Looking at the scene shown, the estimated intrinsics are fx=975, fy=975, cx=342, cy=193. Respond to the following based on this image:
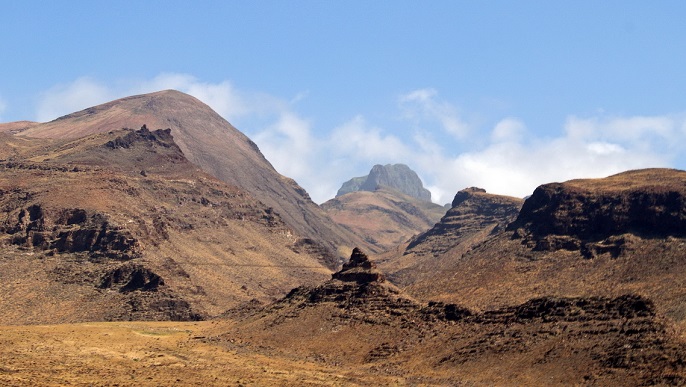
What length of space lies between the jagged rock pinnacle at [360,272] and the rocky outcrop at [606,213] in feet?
126

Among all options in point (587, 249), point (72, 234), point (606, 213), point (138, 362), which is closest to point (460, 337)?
point (138, 362)

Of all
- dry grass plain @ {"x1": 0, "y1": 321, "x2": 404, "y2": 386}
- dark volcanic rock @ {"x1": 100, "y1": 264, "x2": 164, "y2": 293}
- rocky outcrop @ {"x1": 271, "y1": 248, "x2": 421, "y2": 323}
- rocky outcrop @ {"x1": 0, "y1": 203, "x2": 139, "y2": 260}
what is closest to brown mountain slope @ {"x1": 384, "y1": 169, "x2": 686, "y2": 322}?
rocky outcrop @ {"x1": 271, "y1": 248, "x2": 421, "y2": 323}

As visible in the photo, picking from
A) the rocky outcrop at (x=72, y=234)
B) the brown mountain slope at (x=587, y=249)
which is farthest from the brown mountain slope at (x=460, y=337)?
the rocky outcrop at (x=72, y=234)

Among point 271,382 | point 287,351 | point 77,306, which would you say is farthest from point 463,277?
point 271,382

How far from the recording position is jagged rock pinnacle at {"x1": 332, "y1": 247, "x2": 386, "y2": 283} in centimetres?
12800

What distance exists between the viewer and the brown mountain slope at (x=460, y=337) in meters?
82.2

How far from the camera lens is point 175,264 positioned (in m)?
183

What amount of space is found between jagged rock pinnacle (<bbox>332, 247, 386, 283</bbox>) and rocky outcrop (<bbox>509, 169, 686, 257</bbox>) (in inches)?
1517

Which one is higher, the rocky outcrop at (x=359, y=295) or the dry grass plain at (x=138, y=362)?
the rocky outcrop at (x=359, y=295)

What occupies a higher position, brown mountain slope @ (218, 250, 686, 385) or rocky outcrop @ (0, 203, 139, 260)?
rocky outcrop @ (0, 203, 139, 260)

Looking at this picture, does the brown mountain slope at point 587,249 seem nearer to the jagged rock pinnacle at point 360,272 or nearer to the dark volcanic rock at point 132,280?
the jagged rock pinnacle at point 360,272

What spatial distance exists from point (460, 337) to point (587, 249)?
181 ft

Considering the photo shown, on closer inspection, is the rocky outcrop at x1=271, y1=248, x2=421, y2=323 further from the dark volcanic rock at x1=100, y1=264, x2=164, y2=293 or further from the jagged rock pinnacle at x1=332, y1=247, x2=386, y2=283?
the dark volcanic rock at x1=100, y1=264, x2=164, y2=293

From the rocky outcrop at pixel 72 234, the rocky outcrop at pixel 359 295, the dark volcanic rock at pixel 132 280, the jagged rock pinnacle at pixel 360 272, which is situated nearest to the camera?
the rocky outcrop at pixel 359 295
